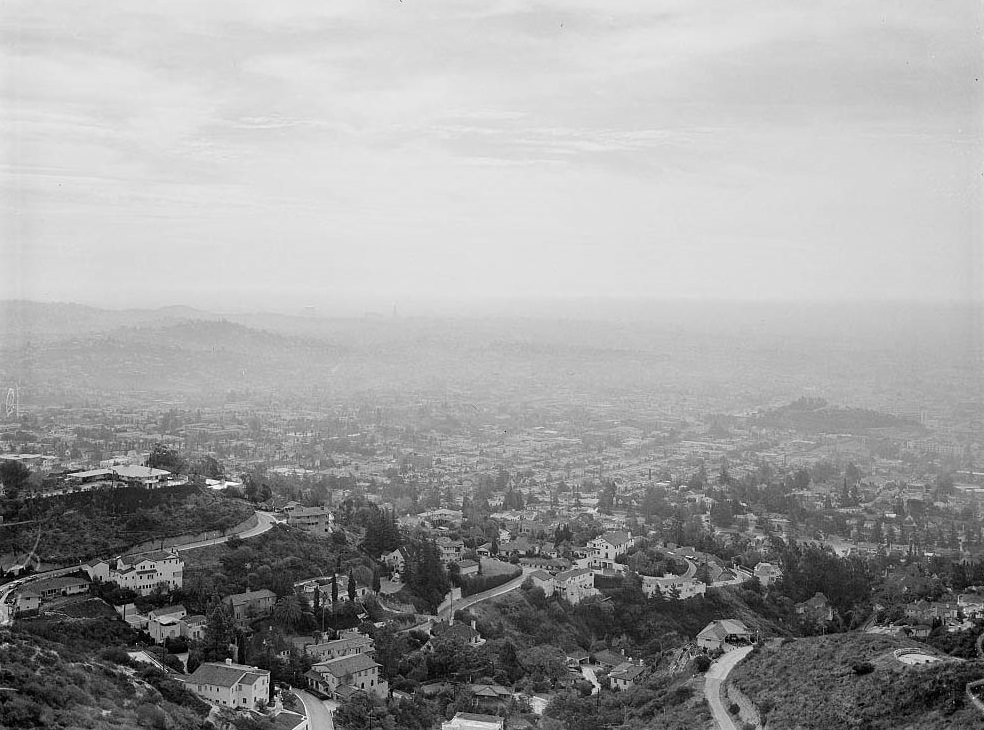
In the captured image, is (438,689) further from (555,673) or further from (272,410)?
(272,410)

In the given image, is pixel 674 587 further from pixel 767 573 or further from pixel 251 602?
pixel 251 602

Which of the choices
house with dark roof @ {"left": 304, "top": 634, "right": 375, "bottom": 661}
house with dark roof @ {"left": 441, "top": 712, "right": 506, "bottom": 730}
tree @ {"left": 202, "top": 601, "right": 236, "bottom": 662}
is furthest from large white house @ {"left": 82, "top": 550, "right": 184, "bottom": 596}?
house with dark roof @ {"left": 441, "top": 712, "right": 506, "bottom": 730}

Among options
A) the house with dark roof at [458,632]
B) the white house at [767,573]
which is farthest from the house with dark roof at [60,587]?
the white house at [767,573]

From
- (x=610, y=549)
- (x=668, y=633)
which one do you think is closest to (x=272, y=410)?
(x=610, y=549)

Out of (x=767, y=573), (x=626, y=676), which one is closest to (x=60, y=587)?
(x=626, y=676)

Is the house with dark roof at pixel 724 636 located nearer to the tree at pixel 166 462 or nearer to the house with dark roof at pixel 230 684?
the house with dark roof at pixel 230 684
